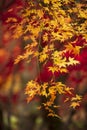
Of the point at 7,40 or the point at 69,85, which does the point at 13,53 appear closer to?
the point at 7,40

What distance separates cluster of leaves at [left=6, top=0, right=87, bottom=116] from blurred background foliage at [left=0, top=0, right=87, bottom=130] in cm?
12

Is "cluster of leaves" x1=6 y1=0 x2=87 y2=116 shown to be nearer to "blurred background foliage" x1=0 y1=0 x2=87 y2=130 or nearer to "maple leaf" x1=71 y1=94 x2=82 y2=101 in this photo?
"maple leaf" x1=71 y1=94 x2=82 y2=101

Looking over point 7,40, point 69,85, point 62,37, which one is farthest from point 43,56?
point 7,40

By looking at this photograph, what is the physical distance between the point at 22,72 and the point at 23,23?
61 centimetres

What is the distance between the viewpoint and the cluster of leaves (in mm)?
2914

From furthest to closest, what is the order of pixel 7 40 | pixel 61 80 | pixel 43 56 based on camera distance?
pixel 7 40 < pixel 61 80 < pixel 43 56

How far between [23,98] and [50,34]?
831mm

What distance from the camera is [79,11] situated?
3338 millimetres

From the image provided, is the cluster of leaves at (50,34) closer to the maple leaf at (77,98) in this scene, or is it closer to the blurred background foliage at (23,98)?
the maple leaf at (77,98)

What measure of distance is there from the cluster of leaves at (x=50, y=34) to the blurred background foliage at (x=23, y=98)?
0.12 meters

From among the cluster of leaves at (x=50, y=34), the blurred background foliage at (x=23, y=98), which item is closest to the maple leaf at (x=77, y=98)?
the cluster of leaves at (x=50, y=34)

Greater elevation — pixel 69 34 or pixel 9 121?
pixel 69 34

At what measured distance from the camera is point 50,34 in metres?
3.08

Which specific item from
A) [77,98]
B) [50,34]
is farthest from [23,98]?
[50,34]
